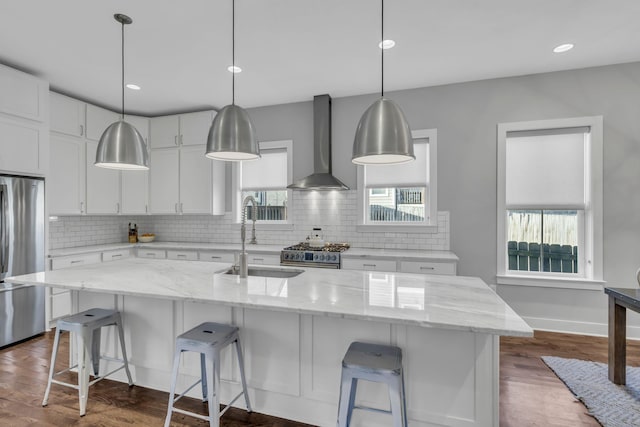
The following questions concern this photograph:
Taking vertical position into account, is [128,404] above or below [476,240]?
below

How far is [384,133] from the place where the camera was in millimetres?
1734

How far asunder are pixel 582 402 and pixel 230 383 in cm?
257

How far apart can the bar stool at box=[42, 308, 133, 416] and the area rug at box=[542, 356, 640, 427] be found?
11.4ft

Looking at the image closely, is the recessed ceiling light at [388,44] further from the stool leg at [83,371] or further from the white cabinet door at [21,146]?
the white cabinet door at [21,146]

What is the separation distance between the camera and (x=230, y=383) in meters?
2.25

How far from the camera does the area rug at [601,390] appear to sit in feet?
7.15

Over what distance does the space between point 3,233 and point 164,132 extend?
2390 mm

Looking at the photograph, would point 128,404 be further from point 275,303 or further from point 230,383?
point 275,303

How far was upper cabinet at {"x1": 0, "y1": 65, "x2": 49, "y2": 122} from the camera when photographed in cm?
329

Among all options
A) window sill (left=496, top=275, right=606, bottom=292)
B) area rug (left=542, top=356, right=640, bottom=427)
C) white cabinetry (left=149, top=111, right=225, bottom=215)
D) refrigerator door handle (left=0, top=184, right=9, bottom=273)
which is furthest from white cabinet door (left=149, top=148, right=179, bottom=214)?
area rug (left=542, top=356, right=640, bottom=427)

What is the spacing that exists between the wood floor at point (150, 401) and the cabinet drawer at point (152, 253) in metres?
1.76

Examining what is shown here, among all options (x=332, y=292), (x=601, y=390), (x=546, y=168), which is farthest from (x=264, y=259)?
(x=546, y=168)

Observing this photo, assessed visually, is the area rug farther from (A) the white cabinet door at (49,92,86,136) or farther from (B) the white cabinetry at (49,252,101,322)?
(A) the white cabinet door at (49,92,86,136)

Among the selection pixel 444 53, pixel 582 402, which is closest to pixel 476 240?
pixel 582 402
